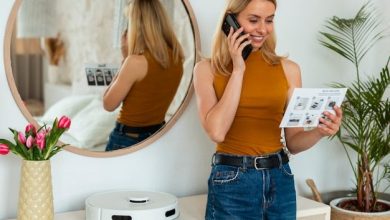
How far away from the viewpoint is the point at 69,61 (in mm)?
2213

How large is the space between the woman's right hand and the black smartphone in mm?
21

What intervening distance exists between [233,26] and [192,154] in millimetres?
740

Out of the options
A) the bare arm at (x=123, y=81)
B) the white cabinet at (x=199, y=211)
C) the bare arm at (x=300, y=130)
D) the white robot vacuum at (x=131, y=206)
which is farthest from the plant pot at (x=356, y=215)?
the bare arm at (x=123, y=81)

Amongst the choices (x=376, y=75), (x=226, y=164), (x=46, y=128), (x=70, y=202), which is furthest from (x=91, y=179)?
(x=376, y=75)

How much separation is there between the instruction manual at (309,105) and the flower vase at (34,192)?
0.78 meters

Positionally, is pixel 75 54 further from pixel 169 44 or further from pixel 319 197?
pixel 319 197

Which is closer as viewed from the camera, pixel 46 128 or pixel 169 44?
pixel 46 128

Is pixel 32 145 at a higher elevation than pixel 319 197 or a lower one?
higher

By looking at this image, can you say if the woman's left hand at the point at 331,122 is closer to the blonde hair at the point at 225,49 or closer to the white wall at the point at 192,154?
the blonde hair at the point at 225,49

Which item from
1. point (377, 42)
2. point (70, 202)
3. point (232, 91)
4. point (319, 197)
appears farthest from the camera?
point (377, 42)

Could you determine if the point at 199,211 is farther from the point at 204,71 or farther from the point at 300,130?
the point at 204,71

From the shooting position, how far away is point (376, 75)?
297 centimetres

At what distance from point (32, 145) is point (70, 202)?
43 cm

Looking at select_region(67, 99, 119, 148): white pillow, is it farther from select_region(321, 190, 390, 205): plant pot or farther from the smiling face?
select_region(321, 190, 390, 205): plant pot
